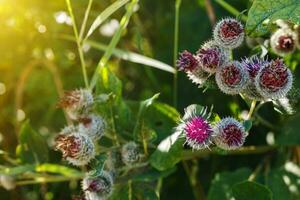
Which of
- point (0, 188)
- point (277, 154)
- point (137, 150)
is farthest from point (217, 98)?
point (0, 188)

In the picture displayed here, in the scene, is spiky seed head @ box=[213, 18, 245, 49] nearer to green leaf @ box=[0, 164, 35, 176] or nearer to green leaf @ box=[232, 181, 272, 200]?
green leaf @ box=[232, 181, 272, 200]

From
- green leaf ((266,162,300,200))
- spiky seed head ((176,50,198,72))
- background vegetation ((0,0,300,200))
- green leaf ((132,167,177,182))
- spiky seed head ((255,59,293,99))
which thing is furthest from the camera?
background vegetation ((0,0,300,200))

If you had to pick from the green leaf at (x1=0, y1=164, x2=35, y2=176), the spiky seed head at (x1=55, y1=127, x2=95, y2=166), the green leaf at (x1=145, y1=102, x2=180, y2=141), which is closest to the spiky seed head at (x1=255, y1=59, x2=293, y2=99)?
the spiky seed head at (x1=55, y1=127, x2=95, y2=166)

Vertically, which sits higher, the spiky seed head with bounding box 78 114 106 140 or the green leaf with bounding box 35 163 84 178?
the spiky seed head with bounding box 78 114 106 140

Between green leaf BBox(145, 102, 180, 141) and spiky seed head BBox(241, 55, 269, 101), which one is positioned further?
green leaf BBox(145, 102, 180, 141)

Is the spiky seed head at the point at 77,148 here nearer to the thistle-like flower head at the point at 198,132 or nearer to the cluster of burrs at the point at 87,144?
the cluster of burrs at the point at 87,144

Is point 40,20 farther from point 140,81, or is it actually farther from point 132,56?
point 132,56
